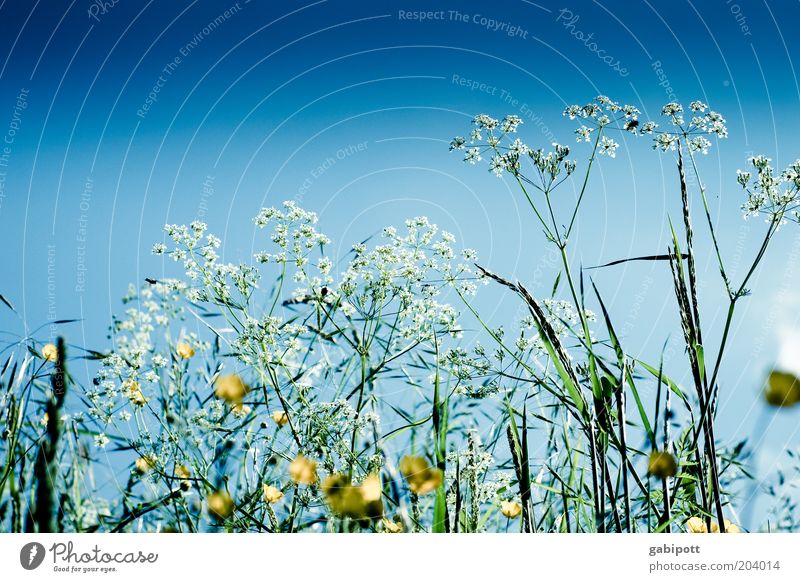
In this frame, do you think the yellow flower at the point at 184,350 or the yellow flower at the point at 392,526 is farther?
the yellow flower at the point at 184,350

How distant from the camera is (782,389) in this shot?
3.27 ft

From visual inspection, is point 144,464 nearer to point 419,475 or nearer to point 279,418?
point 279,418

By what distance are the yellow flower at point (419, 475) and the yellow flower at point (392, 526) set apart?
0.06 metres

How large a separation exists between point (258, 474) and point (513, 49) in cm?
86

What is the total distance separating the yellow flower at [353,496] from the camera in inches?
33.9

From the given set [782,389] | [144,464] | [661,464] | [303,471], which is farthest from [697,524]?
[144,464]

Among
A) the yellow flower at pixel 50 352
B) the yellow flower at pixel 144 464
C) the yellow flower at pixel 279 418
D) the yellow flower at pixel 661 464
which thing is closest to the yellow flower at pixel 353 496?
the yellow flower at pixel 279 418
